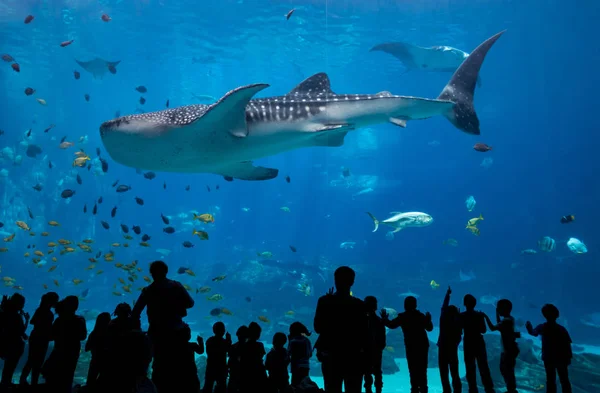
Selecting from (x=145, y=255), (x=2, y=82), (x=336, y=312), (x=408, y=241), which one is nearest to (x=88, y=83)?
(x=2, y=82)

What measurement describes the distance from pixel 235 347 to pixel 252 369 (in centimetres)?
32

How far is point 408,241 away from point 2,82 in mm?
47140

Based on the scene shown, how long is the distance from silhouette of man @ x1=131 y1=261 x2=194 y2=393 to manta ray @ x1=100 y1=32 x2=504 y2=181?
6.99 ft

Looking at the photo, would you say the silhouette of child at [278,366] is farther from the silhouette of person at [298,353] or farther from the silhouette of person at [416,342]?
the silhouette of person at [416,342]

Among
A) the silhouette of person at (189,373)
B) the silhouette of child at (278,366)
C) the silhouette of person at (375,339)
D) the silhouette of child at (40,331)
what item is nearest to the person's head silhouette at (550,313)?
the silhouette of person at (375,339)

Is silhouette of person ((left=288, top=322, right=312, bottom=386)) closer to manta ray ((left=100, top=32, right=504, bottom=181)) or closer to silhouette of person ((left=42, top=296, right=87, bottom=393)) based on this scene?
silhouette of person ((left=42, top=296, right=87, bottom=393))

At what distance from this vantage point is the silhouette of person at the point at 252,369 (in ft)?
11.3

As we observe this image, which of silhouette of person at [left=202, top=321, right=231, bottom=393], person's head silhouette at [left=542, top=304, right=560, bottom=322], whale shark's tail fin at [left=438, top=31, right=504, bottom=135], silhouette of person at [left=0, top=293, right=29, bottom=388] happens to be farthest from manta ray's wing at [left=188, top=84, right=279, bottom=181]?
person's head silhouette at [left=542, top=304, right=560, bottom=322]

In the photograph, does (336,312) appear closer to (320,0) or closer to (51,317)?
(51,317)

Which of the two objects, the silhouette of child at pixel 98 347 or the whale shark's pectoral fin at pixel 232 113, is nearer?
the silhouette of child at pixel 98 347

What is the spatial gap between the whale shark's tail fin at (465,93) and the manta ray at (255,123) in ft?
0.05

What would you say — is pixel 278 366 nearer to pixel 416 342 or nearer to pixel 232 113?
pixel 416 342

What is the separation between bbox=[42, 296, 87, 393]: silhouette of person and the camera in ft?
11.3

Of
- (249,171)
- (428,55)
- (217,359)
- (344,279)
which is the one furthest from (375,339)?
(428,55)
